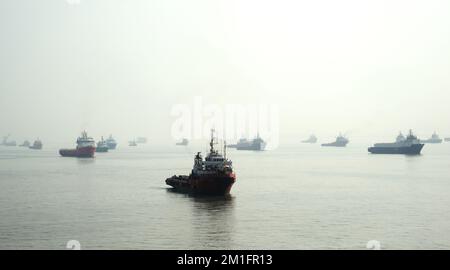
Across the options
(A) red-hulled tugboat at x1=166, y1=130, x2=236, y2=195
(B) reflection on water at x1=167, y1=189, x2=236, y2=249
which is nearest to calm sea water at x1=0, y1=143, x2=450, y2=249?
(B) reflection on water at x1=167, y1=189, x2=236, y2=249

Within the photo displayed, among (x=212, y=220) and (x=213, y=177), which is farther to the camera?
(x=213, y=177)

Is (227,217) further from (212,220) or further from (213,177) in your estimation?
(213,177)

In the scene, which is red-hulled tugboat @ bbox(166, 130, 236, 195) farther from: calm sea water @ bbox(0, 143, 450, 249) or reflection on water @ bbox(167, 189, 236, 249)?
calm sea water @ bbox(0, 143, 450, 249)

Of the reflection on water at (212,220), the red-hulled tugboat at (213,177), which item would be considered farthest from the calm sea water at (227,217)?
the red-hulled tugboat at (213,177)

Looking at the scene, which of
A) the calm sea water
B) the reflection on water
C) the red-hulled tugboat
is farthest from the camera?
the red-hulled tugboat

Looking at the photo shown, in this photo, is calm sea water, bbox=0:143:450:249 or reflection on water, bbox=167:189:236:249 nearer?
calm sea water, bbox=0:143:450:249

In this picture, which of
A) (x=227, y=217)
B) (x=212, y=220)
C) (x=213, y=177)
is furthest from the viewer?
(x=213, y=177)

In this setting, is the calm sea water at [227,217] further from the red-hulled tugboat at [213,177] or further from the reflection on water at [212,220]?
the red-hulled tugboat at [213,177]

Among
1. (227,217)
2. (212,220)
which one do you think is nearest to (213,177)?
(227,217)

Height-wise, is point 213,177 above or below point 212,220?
above

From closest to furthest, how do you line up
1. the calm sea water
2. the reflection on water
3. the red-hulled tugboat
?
the calm sea water → the reflection on water → the red-hulled tugboat
